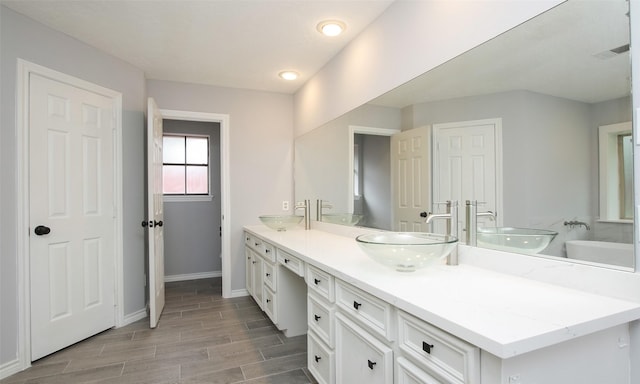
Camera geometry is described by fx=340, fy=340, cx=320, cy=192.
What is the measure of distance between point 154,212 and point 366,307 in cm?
232

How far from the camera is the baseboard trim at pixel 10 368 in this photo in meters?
2.13

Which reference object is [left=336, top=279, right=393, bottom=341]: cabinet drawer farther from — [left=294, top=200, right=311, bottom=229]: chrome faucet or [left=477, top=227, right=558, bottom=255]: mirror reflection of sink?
[left=294, top=200, right=311, bottom=229]: chrome faucet

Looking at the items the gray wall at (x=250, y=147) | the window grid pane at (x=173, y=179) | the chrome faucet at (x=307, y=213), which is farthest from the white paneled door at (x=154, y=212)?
the window grid pane at (x=173, y=179)

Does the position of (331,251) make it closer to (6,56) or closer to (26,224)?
(26,224)

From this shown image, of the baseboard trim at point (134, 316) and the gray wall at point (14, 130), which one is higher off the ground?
the gray wall at point (14, 130)

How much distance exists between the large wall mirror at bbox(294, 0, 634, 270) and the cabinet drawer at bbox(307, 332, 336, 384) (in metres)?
0.92

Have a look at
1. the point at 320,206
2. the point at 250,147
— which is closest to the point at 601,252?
the point at 320,206

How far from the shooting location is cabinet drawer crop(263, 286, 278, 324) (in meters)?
2.65

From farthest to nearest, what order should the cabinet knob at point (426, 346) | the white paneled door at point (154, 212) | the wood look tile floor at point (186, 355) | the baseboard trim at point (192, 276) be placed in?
the baseboard trim at point (192, 276) < the white paneled door at point (154, 212) < the wood look tile floor at point (186, 355) < the cabinet knob at point (426, 346)

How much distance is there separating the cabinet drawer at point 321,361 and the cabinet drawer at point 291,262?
0.38 m

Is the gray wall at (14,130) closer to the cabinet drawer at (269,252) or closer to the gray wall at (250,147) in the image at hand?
the gray wall at (250,147)

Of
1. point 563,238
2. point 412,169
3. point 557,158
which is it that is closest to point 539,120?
point 557,158

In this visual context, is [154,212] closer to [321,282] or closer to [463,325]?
[321,282]

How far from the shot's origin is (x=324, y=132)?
3.21m
